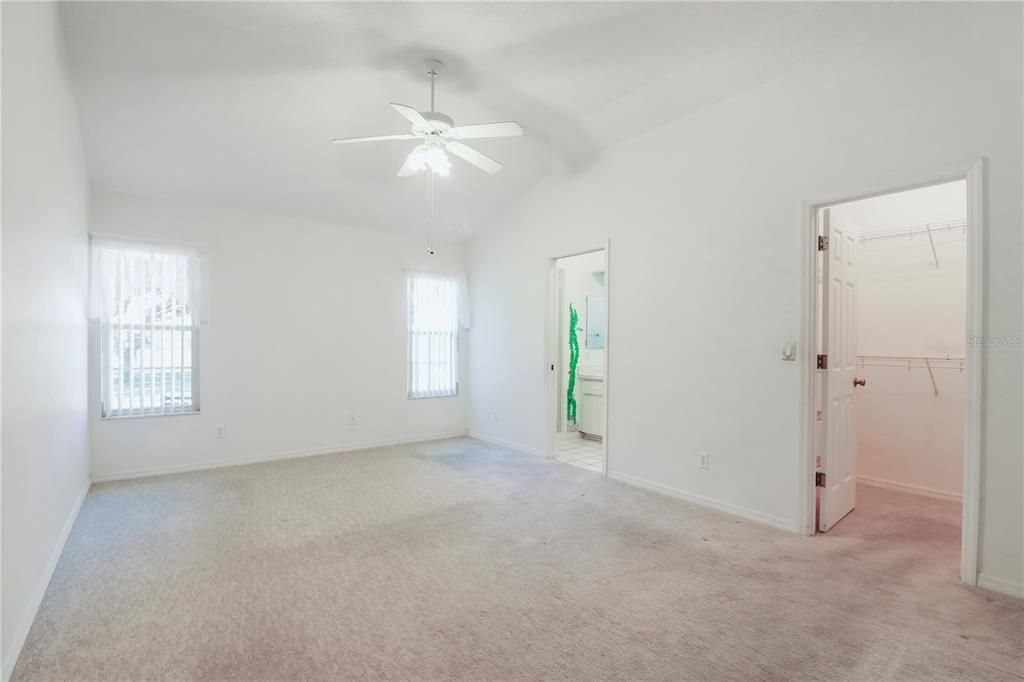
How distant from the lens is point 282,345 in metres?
5.16

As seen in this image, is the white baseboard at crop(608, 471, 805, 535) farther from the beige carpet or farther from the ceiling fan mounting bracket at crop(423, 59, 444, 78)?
the ceiling fan mounting bracket at crop(423, 59, 444, 78)

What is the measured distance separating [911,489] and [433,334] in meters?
4.98

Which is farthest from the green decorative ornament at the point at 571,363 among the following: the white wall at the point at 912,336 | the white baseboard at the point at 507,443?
the white wall at the point at 912,336

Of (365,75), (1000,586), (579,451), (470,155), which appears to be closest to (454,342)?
(579,451)

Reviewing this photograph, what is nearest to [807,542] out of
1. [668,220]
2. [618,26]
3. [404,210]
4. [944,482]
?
[944,482]

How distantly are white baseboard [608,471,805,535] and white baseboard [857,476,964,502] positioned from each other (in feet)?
5.59

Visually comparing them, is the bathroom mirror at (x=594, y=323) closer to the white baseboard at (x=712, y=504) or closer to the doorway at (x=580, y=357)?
the doorway at (x=580, y=357)

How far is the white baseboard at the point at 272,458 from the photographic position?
4410 mm

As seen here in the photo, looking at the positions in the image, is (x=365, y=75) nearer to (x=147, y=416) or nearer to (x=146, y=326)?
(x=146, y=326)

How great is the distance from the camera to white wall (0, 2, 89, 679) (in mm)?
1875

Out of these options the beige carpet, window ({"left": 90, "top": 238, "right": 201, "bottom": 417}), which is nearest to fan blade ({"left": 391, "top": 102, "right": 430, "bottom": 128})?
the beige carpet

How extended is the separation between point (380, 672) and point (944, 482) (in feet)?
14.8

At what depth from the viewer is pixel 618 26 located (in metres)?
2.87

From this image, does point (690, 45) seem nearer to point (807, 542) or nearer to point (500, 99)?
point (500, 99)
